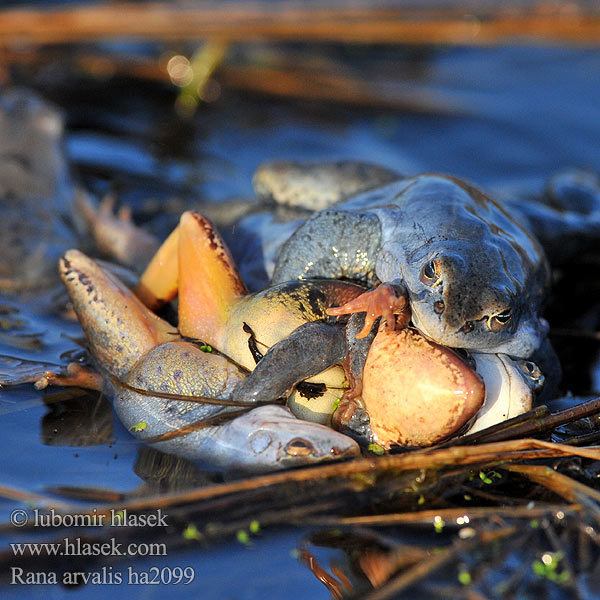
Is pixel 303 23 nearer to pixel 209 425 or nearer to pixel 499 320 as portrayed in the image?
pixel 499 320

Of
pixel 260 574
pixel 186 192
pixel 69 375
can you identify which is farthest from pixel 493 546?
pixel 186 192

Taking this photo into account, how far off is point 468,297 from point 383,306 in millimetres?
364

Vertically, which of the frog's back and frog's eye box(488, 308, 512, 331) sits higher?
frog's eye box(488, 308, 512, 331)

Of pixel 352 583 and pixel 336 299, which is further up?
pixel 336 299

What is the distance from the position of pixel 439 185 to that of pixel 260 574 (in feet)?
6.82

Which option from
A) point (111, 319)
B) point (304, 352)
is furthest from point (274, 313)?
point (111, 319)

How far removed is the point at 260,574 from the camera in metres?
2.78

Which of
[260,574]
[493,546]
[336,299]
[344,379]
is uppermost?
[336,299]

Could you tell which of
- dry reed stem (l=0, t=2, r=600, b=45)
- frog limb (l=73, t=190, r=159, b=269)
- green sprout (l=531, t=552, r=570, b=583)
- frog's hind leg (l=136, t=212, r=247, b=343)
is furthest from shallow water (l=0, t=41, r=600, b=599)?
green sprout (l=531, t=552, r=570, b=583)

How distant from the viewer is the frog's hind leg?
3576 mm

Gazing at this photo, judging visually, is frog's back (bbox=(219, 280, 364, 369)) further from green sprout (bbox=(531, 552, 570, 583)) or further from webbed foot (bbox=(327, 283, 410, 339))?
green sprout (bbox=(531, 552, 570, 583))

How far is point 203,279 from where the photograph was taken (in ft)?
12.0

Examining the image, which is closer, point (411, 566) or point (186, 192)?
point (411, 566)

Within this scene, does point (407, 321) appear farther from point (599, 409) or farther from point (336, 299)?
point (599, 409)
